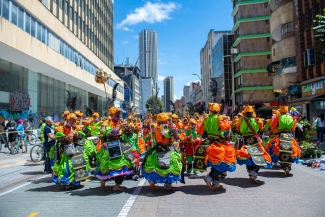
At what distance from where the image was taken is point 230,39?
56500 mm

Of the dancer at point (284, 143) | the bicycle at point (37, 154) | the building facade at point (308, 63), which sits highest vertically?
the building facade at point (308, 63)

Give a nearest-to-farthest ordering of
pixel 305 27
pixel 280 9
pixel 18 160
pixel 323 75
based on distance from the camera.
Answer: pixel 18 160 < pixel 323 75 < pixel 305 27 < pixel 280 9

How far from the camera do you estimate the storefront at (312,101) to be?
71.6 ft

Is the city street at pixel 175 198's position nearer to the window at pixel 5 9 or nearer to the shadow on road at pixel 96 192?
the shadow on road at pixel 96 192

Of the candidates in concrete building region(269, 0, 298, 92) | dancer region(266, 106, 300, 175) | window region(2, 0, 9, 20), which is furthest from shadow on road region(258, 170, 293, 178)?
concrete building region(269, 0, 298, 92)

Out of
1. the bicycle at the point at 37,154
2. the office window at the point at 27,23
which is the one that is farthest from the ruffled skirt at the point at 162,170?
the office window at the point at 27,23

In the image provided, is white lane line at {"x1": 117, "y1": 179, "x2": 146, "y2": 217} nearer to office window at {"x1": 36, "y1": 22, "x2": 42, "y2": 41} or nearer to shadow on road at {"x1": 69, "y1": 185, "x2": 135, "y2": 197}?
shadow on road at {"x1": 69, "y1": 185, "x2": 135, "y2": 197}

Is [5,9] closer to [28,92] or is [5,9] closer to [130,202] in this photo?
[28,92]

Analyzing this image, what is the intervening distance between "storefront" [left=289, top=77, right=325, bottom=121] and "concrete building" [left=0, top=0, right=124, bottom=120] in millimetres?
17515

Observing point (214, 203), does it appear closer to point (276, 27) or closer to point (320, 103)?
point (320, 103)

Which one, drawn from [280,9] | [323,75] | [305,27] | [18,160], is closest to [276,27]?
[280,9]

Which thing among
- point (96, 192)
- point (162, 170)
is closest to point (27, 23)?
point (96, 192)

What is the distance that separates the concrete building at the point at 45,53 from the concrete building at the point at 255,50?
917 inches

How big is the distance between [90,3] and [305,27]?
86.1 feet
